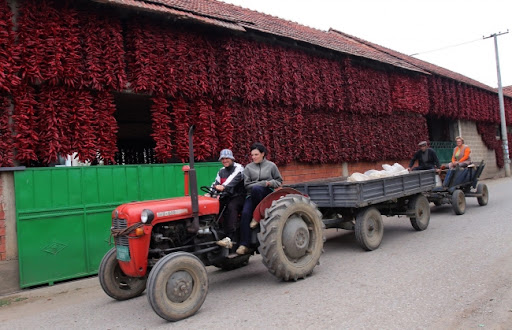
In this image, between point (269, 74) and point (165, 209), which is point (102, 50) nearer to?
point (165, 209)

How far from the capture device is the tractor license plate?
4211 millimetres

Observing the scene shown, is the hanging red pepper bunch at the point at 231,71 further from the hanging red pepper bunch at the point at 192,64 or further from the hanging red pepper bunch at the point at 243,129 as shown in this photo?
the hanging red pepper bunch at the point at 192,64

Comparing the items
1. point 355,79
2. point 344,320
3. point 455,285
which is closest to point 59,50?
point 344,320

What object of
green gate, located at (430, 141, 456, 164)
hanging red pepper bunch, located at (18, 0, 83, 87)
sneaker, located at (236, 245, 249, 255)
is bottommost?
sneaker, located at (236, 245, 249, 255)

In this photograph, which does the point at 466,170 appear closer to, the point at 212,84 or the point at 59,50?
the point at 212,84

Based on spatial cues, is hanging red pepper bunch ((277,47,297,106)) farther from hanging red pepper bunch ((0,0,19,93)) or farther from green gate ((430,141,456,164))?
green gate ((430,141,456,164))

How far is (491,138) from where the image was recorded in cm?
2281

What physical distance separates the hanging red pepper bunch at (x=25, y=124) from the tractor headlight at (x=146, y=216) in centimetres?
326

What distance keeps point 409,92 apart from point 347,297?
1282 centimetres

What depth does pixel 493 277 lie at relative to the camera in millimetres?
4629

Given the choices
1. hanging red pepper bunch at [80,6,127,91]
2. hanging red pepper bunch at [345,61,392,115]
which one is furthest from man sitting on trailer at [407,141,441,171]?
hanging red pepper bunch at [80,6,127,91]

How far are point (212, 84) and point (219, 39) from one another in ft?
4.09

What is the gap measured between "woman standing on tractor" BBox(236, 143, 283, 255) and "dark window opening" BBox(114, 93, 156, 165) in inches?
234

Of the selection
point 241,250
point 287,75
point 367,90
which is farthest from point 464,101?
point 241,250
